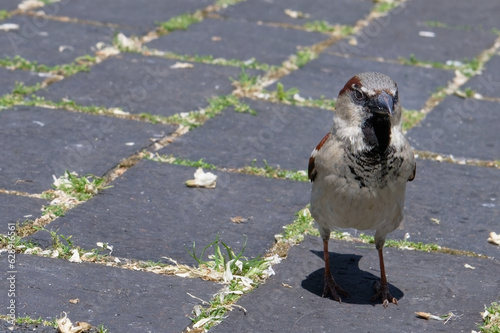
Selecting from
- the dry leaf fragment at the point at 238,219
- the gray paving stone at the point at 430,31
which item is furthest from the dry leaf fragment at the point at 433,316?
the gray paving stone at the point at 430,31

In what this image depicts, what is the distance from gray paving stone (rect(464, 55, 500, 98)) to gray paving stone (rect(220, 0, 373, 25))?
5.02ft

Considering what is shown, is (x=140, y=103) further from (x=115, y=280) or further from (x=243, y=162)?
(x=115, y=280)

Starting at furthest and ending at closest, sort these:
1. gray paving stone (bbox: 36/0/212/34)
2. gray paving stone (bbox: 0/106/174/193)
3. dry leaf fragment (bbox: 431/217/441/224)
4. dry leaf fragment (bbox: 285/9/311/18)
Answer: dry leaf fragment (bbox: 285/9/311/18)
gray paving stone (bbox: 36/0/212/34)
gray paving stone (bbox: 0/106/174/193)
dry leaf fragment (bbox: 431/217/441/224)

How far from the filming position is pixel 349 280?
12.8ft

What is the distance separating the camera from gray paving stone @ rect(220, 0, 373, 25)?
8.11 metres

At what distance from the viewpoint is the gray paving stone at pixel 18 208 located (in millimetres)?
3963

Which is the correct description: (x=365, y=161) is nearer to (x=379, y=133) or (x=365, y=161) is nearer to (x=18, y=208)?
(x=379, y=133)

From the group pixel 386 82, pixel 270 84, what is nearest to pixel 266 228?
pixel 386 82

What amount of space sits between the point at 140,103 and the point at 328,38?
2467 millimetres

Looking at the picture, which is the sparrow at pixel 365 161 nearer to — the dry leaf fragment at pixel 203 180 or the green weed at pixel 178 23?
the dry leaf fragment at pixel 203 180

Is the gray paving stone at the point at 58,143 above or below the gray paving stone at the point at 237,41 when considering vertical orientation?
above

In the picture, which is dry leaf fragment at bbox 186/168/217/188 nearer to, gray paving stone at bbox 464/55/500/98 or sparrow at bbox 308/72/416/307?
sparrow at bbox 308/72/416/307

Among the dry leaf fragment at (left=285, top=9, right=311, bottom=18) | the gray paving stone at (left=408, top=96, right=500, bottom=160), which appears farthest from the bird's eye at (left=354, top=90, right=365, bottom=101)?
the dry leaf fragment at (left=285, top=9, right=311, bottom=18)

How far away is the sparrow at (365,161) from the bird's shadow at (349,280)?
66mm
